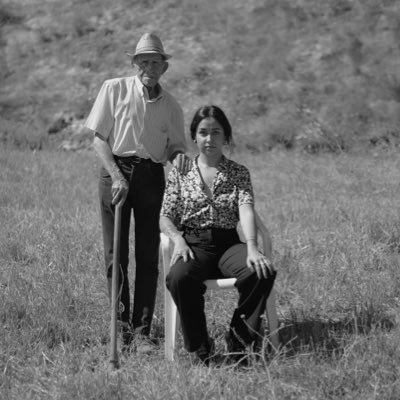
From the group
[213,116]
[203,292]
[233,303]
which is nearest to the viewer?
[203,292]

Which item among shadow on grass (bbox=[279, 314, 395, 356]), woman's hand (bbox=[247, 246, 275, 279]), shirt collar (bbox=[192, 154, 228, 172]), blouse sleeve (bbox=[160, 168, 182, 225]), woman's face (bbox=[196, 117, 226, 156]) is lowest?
shadow on grass (bbox=[279, 314, 395, 356])

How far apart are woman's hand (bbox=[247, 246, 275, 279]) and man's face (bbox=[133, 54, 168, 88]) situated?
1.20 metres

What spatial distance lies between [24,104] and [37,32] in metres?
3.58

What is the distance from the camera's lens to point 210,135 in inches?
167

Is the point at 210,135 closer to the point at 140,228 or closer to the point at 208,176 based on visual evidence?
the point at 208,176

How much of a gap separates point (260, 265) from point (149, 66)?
1.34 m

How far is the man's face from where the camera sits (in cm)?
431

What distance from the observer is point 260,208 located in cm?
815

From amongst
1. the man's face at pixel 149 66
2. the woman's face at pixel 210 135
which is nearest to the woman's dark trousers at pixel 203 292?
the woman's face at pixel 210 135

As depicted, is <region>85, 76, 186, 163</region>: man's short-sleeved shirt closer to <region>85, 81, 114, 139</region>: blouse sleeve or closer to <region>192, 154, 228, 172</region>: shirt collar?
<region>85, 81, 114, 139</region>: blouse sleeve

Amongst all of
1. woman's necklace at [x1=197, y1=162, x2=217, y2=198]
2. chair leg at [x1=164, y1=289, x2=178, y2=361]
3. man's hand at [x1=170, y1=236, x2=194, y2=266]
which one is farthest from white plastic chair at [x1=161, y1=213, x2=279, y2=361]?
woman's necklace at [x1=197, y1=162, x2=217, y2=198]

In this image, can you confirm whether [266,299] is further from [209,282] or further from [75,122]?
[75,122]

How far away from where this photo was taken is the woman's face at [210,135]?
4.24 m

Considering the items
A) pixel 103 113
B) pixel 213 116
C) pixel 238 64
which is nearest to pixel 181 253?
pixel 213 116
